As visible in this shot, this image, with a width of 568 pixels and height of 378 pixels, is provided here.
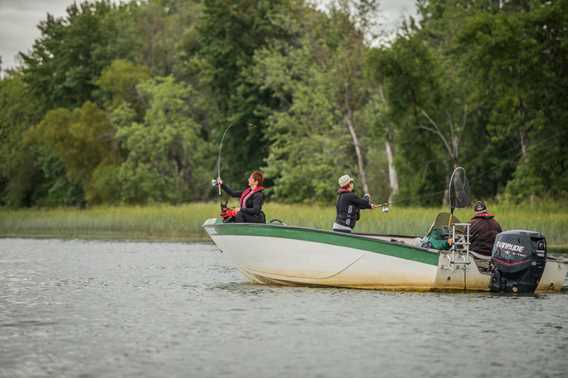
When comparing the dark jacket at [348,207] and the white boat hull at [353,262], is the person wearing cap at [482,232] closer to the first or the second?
the white boat hull at [353,262]

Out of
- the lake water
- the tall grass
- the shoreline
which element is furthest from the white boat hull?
the tall grass

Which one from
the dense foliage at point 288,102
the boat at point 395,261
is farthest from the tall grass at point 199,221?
the boat at point 395,261

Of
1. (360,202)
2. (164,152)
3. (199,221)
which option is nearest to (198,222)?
(199,221)

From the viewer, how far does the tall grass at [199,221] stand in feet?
91.0

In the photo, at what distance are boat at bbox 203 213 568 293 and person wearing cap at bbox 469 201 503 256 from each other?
0.20m

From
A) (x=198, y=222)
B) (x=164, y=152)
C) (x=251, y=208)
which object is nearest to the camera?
(x=251, y=208)

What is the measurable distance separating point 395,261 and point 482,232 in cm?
159

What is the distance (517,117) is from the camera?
38219mm

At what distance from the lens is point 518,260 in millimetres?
15250

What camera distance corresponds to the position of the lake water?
10.0m

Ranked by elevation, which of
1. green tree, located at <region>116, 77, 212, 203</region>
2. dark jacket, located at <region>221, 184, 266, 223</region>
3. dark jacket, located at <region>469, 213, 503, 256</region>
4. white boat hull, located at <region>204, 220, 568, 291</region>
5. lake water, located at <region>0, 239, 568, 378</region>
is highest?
green tree, located at <region>116, 77, 212, 203</region>

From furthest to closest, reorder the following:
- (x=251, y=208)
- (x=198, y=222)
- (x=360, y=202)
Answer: (x=198, y=222) → (x=251, y=208) → (x=360, y=202)

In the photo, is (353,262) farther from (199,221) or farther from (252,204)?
(199,221)

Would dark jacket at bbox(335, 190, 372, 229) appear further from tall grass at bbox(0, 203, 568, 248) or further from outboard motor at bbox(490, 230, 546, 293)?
tall grass at bbox(0, 203, 568, 248)
